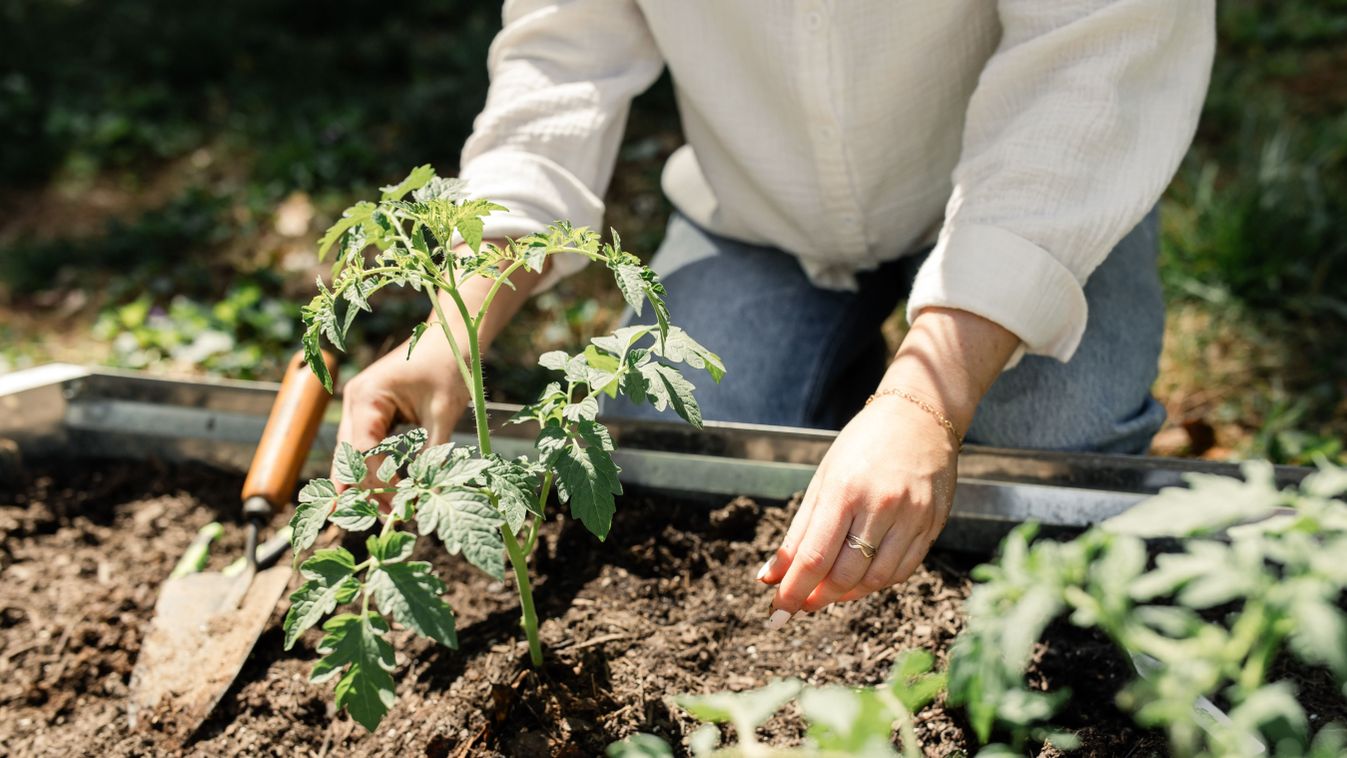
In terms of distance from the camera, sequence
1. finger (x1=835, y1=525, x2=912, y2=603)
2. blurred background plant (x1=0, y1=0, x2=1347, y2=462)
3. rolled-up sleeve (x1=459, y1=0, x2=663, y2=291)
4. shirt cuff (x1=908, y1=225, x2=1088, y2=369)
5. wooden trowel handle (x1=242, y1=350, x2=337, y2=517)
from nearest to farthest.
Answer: finger (x1=835, y1=525, x2=912, y2=603), shirt cuff (x1=908, y1=225, x2=1088, y2=369), wooden trowel handle (x1=242, y1=350, x2=337, y2=517), rolled-up sleeve (x1=459, y1=0, x2=663, y2=291), blurred background plant (x1=0, y1=0, x2=1347, y2=462)

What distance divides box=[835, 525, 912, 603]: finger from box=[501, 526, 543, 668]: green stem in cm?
34

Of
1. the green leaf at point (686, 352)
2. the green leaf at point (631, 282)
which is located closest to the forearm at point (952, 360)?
the green leaf at point (686, 352)

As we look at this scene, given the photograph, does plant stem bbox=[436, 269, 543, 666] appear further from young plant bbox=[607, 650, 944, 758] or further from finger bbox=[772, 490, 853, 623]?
young plant bbox=[607, 650, 944, 758]

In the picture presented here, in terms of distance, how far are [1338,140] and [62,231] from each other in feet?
11.6

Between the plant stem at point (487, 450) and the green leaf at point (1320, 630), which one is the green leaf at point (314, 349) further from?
the green leaf at point (1320, 630)

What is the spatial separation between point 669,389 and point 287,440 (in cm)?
68

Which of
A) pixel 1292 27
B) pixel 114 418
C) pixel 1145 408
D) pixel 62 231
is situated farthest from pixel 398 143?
pixel 1292 27

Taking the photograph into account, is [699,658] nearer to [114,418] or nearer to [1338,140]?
[114,418]

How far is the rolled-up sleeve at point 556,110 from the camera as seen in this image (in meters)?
1.55

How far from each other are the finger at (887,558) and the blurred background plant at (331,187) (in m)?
1.09

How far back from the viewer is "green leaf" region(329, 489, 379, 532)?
0.95 meters

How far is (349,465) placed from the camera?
102 cm

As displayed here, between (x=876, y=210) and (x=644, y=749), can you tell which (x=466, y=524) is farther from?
(x=876, y=210)

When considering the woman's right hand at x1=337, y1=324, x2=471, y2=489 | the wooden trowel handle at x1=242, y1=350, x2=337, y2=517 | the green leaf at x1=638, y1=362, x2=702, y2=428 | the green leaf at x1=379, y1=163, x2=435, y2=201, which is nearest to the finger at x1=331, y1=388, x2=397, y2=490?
the woman's right hand at x1=337, y1=324, x2=471, y2=489
